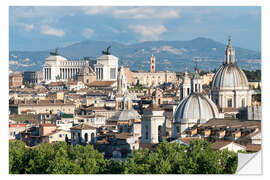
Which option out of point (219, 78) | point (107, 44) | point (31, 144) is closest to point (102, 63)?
point (107, 44)

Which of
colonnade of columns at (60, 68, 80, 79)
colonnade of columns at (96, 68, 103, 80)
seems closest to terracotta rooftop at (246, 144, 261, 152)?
colonnade of columns at (96, 68, 103, 80)

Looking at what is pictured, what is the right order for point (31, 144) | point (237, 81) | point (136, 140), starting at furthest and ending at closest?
point (237, 81) → point (31, 144) → point (136, 140)

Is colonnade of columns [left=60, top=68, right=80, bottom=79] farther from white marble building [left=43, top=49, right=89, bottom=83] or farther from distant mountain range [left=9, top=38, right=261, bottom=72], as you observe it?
distant mountain range [left=9, top=38, right=261, bottom=72]

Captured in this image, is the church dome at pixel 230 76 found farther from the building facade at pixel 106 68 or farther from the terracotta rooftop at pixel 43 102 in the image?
the building facade at pixel 106 68

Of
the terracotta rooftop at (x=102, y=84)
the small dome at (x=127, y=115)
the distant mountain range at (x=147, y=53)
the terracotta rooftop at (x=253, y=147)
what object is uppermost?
the distant mountain range at (x=147, y=53)

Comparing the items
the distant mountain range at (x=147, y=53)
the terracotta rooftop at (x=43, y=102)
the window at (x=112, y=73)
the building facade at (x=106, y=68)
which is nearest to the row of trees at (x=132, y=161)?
the terracotta rooftop at (x=43, y=102)

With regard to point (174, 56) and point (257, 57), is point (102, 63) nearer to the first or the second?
point (174, 56)
